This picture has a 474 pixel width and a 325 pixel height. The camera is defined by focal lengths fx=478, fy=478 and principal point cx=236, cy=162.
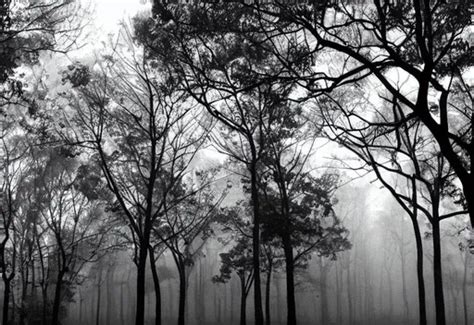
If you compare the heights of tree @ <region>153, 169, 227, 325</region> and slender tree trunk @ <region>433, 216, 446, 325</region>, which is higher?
tree @ <region>153, 169, 227, 325</region>

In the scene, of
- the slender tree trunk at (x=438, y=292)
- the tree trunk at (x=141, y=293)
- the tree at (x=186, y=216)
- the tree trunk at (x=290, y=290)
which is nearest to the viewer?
the slender tree trunk at (x=438, y=292)

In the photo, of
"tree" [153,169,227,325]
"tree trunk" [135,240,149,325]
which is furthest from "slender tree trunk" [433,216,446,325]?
"tree" [153,169,227,325]

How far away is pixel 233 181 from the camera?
23.9 metres

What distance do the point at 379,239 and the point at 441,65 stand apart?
46.1 m

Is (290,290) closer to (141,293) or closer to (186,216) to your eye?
(141,293)

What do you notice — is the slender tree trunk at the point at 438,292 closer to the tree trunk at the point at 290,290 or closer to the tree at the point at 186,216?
the tree trunk at the point at 290,290

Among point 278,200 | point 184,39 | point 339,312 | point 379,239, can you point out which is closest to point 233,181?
point 278,200

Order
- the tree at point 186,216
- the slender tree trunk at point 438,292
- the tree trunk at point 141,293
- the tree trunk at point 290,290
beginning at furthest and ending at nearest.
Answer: the tree at point 186,216
the tree trunk at point 290,290
the tree trunk at point 141,293
the slender tree trunk at point 438,292

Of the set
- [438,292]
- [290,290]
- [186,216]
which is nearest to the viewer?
[438,292]

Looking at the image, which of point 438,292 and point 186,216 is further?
point 186,216

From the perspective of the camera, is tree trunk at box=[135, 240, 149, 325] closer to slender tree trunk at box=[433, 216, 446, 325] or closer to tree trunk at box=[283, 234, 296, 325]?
tree trunk at box=[283, 234, 296, 325]

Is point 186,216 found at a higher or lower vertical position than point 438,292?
higher

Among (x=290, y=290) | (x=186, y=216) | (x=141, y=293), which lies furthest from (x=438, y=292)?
(x=186, y=216)

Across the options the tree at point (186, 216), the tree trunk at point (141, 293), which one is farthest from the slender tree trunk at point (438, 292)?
the tree at point (186, 216)
